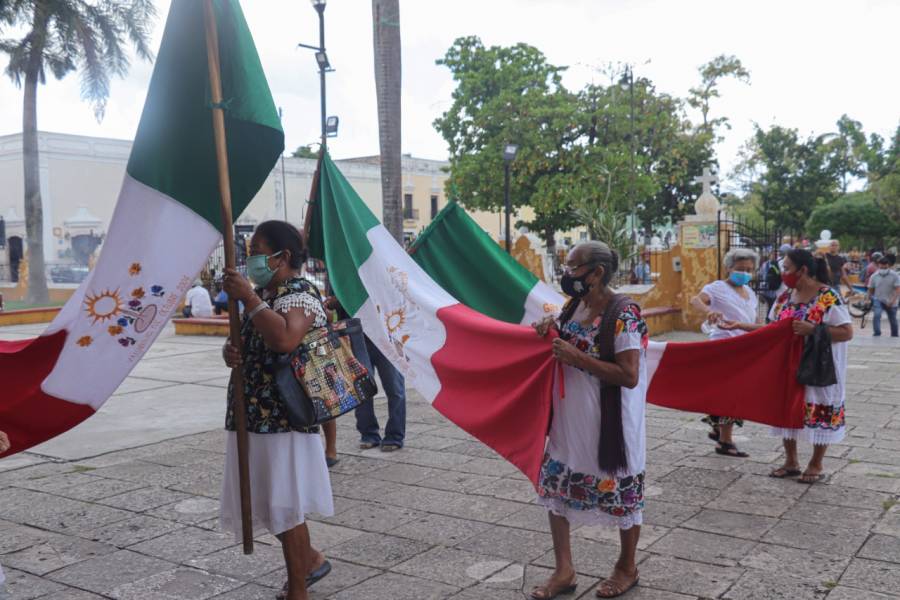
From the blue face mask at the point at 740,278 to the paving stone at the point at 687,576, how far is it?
2640 millimetres

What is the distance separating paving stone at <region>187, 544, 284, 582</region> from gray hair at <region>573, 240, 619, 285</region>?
2.17 metres

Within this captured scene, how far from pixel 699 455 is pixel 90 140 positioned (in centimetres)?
3978

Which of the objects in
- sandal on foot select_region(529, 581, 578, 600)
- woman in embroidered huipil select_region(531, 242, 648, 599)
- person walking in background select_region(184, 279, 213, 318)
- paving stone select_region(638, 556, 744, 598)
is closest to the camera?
woman in embroidered huipil select_region(531, 242, 648, 599)

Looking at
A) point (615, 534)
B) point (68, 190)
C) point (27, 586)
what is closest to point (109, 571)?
point (27, 586)

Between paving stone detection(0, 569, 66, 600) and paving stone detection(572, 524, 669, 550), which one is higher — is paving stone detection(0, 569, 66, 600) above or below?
below

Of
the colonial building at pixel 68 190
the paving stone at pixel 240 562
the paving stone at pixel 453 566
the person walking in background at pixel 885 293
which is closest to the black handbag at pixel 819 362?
the paving stone at pixel 453 566

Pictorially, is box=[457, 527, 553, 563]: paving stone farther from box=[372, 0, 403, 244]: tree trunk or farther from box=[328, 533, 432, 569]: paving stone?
box=[372, 0, 403, 244]: tree trunk

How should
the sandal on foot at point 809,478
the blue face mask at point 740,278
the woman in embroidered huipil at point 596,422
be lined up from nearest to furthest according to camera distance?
1. the woman in embroidered huipil at point 596,422
2. the sandal on foot at point 809,478
3. the blue face mask at point 740,278

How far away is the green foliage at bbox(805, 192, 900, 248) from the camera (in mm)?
35812

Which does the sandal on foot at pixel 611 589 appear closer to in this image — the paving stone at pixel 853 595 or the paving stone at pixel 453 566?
the paving stone at pixel 453 566

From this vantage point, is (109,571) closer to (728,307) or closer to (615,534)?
(615,534)

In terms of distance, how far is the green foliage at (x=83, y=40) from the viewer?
82.1 ft

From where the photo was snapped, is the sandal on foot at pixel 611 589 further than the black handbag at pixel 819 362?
No

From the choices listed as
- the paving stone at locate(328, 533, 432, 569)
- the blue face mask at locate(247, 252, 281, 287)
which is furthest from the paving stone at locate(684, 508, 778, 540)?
the blue face mask at locate(247, 252, 281, 287)
